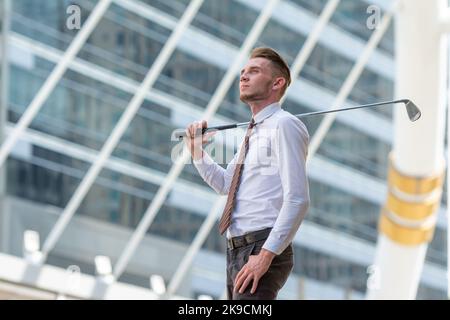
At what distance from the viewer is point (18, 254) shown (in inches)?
616

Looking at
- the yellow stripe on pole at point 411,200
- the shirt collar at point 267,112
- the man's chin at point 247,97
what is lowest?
the shirt collar at point 267,112

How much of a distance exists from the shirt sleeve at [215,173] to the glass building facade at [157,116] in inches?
466

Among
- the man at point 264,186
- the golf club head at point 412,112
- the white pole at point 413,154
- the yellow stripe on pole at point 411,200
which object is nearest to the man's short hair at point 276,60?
the man at point 264,186

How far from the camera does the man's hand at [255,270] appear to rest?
2.65 meters

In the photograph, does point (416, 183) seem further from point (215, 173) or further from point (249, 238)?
point (249, 238)

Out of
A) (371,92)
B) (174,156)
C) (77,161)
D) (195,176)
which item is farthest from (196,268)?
(174,156)

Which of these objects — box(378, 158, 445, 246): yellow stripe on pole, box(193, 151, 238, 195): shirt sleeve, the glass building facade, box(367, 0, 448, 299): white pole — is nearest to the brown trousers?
box(193, 151, 238, 195): shirt sleeve

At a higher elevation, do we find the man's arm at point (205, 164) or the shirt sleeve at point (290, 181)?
the man's arm at point (205, 164)

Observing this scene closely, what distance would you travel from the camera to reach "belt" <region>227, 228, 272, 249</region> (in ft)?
9.02

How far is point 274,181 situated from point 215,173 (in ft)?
0.63

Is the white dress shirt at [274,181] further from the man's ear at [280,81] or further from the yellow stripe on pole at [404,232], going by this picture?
the yellow stripe on pole at [404,232]

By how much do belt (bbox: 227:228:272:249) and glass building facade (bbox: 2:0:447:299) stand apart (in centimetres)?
1199

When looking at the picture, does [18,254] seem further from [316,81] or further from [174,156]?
[174,156]

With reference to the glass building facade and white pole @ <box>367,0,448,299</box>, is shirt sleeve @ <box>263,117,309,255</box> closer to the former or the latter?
white pole @ <box>367,0,448,299</box>
